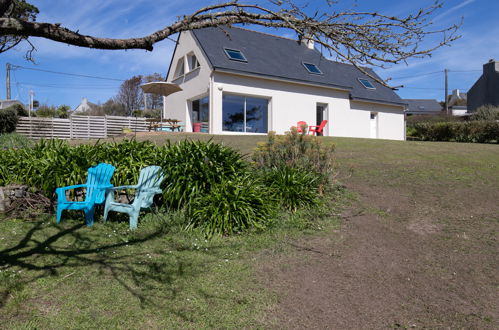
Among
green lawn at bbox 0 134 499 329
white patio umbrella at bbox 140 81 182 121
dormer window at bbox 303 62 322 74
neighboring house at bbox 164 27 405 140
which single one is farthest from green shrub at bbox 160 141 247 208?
dormer window at bbox 303 62 322 74

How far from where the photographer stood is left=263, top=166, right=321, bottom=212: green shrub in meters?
5.73

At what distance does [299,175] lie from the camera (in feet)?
20.2

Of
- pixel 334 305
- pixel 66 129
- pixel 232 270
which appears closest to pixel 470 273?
pixel 334 305

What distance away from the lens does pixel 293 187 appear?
19.1 feet

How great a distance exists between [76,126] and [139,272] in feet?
50.5

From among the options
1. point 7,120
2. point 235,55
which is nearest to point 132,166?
point 7,120

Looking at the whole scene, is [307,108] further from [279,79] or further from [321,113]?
[279,79]

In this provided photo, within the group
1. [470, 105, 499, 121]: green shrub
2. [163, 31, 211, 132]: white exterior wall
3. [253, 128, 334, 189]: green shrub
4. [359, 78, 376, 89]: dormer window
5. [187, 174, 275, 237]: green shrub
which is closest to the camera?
[187, 174, 275, 237]: green shrub

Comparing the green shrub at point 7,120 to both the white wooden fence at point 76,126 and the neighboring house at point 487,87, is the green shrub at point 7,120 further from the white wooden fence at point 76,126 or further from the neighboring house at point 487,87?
the neighboring house at point 487,87

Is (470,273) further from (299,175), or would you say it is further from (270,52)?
(270,52)

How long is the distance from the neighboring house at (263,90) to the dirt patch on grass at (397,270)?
11.9 metres

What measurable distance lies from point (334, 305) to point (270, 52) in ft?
61.6

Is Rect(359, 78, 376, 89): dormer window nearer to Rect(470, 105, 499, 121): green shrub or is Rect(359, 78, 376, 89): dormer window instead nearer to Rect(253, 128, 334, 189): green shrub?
Rect(470, 105, 499, 121): green shrub

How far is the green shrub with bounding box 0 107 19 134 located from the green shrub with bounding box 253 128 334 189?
1272cm
